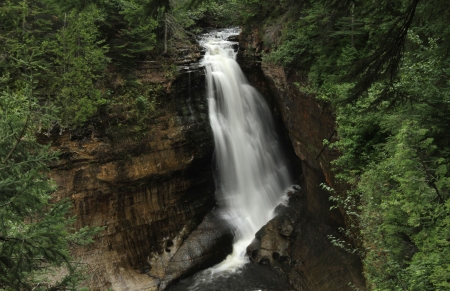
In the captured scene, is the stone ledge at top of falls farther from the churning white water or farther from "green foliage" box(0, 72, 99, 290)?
"green foliage" box(0, 72, 99, 290)

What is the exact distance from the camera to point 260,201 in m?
15.5

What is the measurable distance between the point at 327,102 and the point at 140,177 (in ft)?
25.7

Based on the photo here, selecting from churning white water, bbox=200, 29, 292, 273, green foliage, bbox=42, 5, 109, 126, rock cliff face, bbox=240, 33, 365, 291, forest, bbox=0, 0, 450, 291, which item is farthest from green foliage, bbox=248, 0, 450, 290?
green foliage, bbox=42, 5, 109, 126

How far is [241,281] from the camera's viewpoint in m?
11.8

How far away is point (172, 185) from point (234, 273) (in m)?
4.60

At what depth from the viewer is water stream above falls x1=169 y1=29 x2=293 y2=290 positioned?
1527 centimetres

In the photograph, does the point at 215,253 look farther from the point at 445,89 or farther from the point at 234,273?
the point at 445,89

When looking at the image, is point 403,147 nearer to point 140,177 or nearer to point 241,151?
point 140,177

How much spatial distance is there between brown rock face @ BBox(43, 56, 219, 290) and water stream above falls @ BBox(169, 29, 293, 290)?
0.73 metres

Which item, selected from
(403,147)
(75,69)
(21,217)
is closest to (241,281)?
(403,147)

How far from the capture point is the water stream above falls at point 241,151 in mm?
15266

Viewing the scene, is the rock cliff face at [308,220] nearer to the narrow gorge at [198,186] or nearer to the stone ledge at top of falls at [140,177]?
the narrow gorge at [198,186]

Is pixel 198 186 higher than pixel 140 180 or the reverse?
the reverse

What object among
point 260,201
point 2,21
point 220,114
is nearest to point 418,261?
point 260,201
